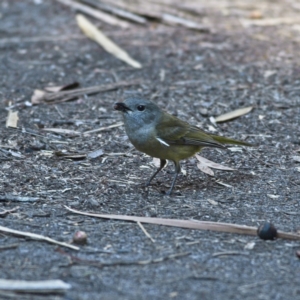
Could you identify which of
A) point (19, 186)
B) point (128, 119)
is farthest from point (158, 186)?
point (19, 186)

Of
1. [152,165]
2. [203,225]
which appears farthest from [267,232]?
[152,165]

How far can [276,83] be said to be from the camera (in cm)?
926

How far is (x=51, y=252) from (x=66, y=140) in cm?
275

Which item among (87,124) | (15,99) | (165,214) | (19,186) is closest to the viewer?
(165,214)

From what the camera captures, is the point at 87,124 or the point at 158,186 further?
the point at 87,124

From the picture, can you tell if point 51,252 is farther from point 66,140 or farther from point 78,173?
point 66,140

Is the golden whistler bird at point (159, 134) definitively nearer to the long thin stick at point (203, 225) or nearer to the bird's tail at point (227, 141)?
the bird's tail at point (227, 141)

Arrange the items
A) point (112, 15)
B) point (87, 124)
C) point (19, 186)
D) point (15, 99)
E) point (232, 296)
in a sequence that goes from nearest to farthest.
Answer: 1. point (232, 296)
2. point (19, 186)
3. point (87, 124)
4. point (15, 99)
5. point (112, 15)

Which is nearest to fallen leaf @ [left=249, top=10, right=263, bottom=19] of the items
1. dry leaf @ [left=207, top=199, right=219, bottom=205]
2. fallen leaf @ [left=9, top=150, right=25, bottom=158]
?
fallen leaf @ [left=9, top=150, right=25, bottom=158]

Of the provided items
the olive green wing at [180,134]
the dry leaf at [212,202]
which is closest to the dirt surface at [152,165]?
the dry leaf at [212,202]

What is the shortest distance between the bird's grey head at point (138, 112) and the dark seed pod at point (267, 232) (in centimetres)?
169

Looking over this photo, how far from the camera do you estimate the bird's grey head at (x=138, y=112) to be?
6270 mm

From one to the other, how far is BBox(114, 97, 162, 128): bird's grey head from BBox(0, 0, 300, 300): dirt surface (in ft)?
1.88

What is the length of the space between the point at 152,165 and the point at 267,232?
210 cm
